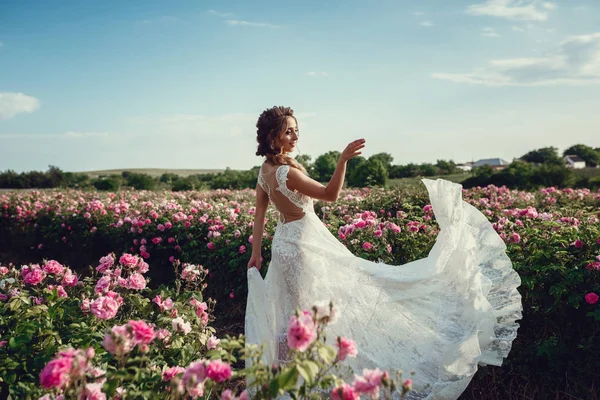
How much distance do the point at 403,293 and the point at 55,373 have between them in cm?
219

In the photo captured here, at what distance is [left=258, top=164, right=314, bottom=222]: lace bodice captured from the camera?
3109mm

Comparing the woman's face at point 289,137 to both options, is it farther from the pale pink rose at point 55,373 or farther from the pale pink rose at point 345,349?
the pale pink rose at point 55,373

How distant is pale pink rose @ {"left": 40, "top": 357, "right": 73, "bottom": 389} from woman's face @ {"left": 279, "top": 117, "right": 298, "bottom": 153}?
6.75 ft

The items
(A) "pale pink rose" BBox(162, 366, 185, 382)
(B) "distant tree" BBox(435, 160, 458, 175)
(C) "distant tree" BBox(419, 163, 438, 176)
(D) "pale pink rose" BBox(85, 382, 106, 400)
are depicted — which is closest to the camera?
(D) "pale pink rose" BBox(85, 382, 106, 400)

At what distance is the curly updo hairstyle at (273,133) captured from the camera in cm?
318

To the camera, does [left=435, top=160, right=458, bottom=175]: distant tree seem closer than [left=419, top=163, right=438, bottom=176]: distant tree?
No

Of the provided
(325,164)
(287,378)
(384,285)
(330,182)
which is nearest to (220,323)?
(384,285)

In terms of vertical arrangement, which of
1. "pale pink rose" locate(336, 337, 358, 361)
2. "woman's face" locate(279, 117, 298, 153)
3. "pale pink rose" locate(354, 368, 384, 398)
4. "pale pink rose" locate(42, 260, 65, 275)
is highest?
"woman's face" locate(279, 117, 298, 153)

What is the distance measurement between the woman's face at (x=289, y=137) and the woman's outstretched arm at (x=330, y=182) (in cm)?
26

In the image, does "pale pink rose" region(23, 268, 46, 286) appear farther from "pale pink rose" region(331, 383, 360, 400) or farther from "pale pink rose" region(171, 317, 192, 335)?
"pale pink rose" region(331, 383, 360, 400)

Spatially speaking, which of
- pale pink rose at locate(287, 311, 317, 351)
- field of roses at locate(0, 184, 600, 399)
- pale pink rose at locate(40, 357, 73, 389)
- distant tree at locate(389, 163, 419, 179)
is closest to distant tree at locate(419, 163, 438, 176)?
distant tree at locate(389, 163, 419, 179)

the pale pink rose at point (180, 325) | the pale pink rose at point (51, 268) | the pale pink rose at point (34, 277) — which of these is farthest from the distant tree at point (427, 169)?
the pale pink rose at point (180, 325)

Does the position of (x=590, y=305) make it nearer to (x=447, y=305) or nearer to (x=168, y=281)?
(x=447, y=305)

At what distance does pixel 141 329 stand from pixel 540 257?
10.8ft
